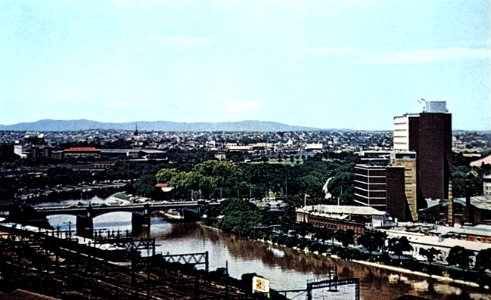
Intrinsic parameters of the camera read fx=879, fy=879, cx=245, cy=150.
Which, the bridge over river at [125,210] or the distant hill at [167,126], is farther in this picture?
the distant hill at [167,126]

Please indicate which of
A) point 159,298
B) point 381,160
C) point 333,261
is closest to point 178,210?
point 381,160

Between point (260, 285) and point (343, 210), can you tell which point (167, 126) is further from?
point (260, 285)

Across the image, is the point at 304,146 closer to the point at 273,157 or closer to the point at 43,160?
the point at 273,157

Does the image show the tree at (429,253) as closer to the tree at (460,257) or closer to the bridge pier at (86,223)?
the tree at (460,257)

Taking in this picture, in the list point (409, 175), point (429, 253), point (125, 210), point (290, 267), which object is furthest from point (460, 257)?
point (125, 210)

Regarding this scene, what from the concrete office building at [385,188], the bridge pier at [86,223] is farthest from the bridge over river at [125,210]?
the concrete office building at [385,188]

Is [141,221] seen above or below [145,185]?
below
